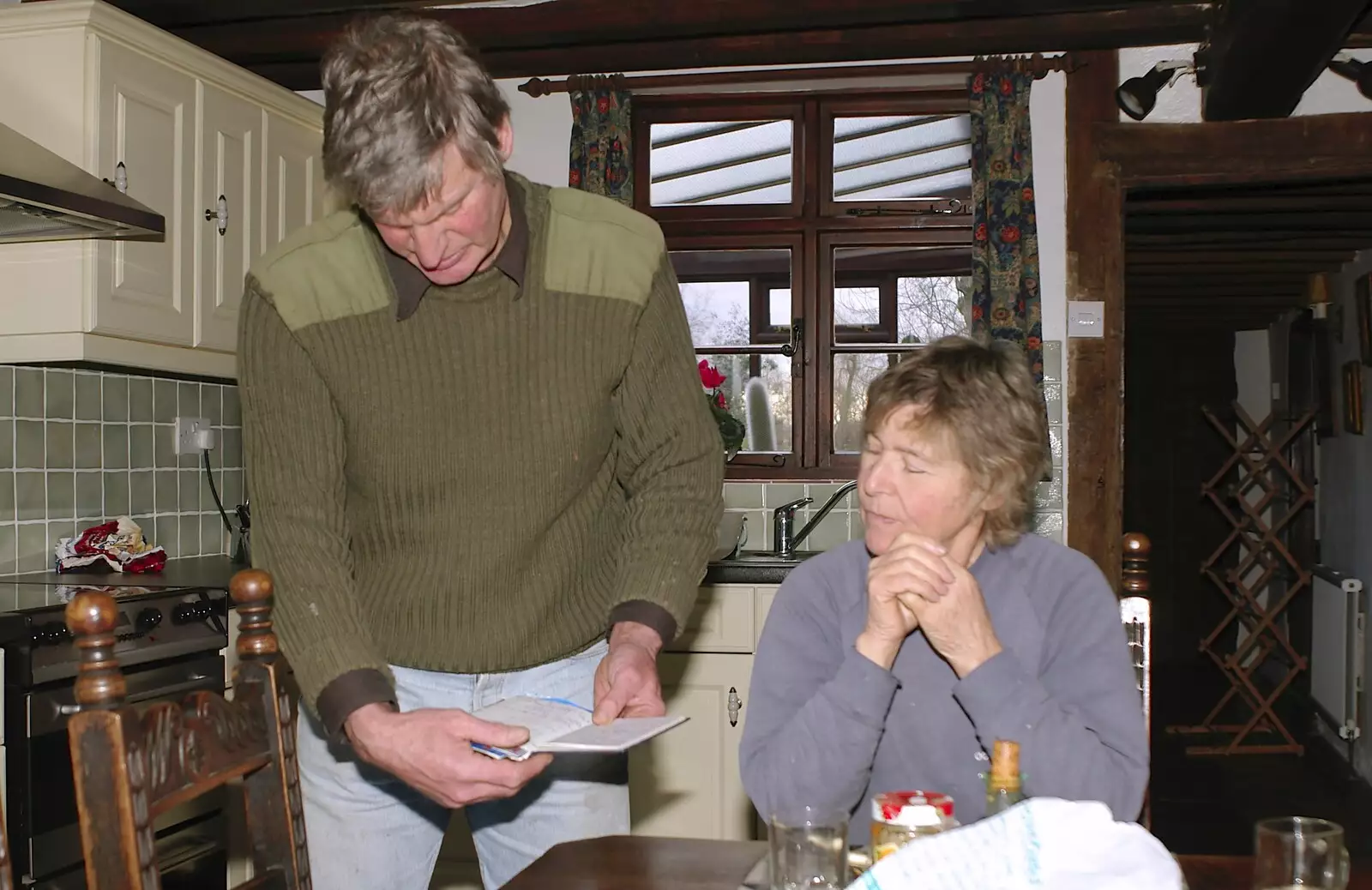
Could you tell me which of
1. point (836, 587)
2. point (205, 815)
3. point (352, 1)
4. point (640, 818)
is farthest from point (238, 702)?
point (352, 1)

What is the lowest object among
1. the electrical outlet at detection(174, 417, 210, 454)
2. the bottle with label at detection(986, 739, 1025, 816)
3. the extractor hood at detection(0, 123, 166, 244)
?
the bottle with label at detection(986, 739, 1025, 816)

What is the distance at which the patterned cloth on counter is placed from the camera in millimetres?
3174

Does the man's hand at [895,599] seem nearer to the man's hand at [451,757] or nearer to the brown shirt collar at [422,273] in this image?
the man's hand at [451,757]

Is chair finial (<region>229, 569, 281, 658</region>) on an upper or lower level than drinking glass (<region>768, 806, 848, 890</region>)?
upper

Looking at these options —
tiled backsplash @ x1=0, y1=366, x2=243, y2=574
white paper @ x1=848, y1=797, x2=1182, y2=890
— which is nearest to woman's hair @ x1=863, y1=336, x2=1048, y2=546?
white paper @ x1=848, y1=797, x2=1182, y2=890

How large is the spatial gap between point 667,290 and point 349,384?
0.38m

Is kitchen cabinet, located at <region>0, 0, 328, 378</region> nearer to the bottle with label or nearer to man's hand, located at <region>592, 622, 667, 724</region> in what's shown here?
man's hand, located at <region>592, 622, 667, 724</region>

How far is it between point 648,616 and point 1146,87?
112 inches

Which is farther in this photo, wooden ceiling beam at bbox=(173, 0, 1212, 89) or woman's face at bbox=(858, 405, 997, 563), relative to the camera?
wooden ceiling beam at bbox=(173, 0, 1212, 89)

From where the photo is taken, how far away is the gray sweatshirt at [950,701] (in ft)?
4.65

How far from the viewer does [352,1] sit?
3545 millimetres

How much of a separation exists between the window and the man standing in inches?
97.4

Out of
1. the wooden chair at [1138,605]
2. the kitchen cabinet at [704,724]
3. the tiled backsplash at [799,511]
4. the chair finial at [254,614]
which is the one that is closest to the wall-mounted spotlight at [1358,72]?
the tiled backsplash at [799,511]

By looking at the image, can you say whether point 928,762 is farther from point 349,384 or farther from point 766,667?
point 349,384
